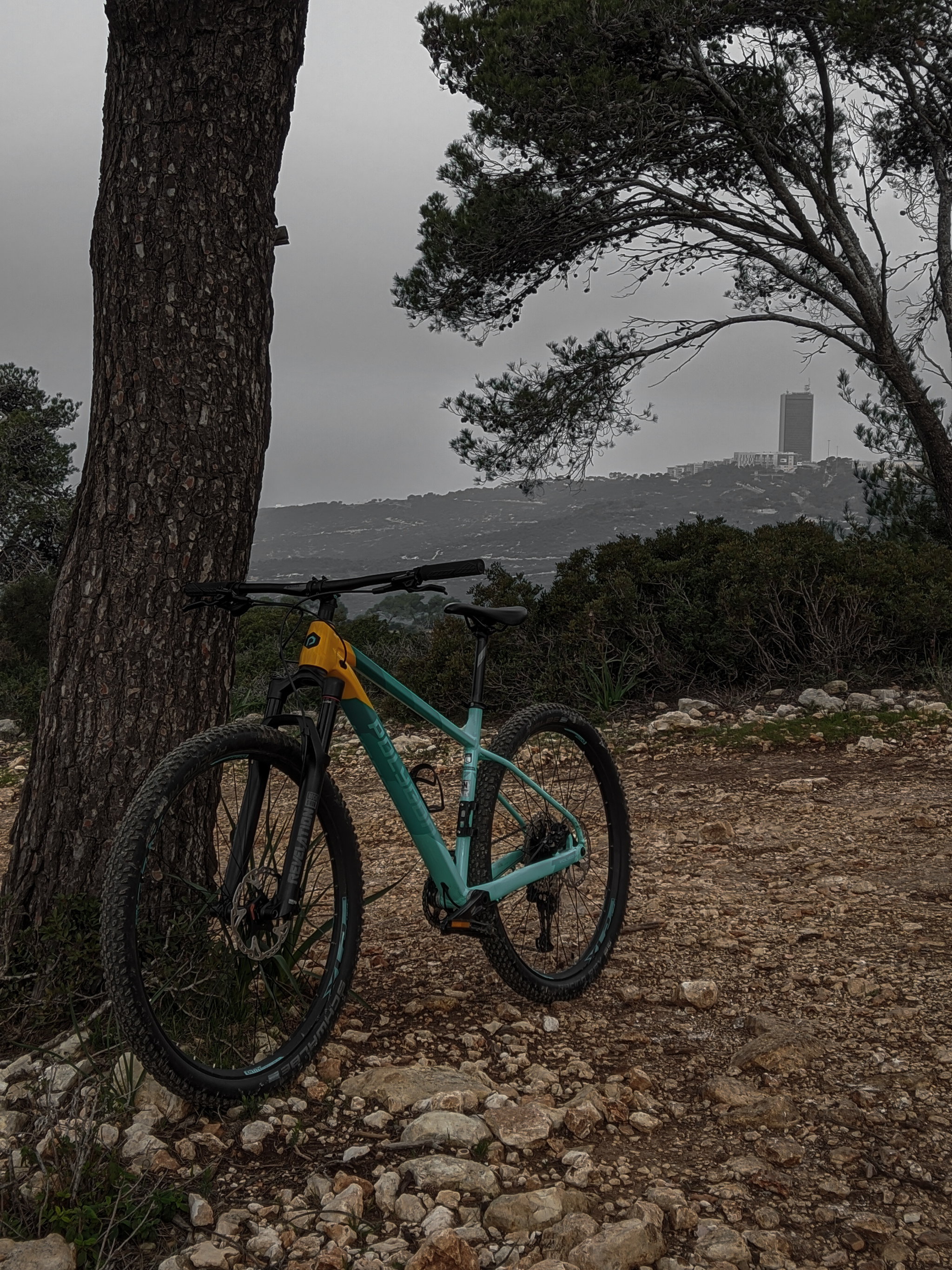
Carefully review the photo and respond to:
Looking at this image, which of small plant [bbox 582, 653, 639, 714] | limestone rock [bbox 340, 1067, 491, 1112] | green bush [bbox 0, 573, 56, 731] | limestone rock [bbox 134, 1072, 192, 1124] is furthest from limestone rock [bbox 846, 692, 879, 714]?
green bush [bbox 0, 573, 56, 731]

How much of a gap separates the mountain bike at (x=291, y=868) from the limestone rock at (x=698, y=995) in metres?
0.28

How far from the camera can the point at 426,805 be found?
2.79m

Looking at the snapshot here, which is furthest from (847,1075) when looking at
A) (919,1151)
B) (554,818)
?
(554,818)

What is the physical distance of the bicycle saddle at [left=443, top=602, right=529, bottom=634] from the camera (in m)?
2.99

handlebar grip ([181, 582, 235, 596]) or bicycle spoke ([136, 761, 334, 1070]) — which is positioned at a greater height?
handlebar grip ([181, 582, 235, 596])

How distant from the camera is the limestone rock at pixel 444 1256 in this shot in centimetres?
189

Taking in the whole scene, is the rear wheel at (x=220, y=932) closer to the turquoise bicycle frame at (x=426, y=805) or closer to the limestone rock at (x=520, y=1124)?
the turquoise bicycle frame at (x=426, y=805)

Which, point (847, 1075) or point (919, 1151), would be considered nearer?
point (919, 1151)

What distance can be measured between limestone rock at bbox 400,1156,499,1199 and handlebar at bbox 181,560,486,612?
128 centimetres

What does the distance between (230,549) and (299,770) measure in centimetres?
86

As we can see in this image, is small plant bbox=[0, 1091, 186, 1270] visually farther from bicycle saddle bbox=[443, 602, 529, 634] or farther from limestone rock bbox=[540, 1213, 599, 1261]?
bicycle saddle bbox=[443, 602, 529, 634]

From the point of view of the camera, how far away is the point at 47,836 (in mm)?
2943

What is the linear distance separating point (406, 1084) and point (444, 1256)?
0.63 metres

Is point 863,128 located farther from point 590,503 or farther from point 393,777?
point 393,777
